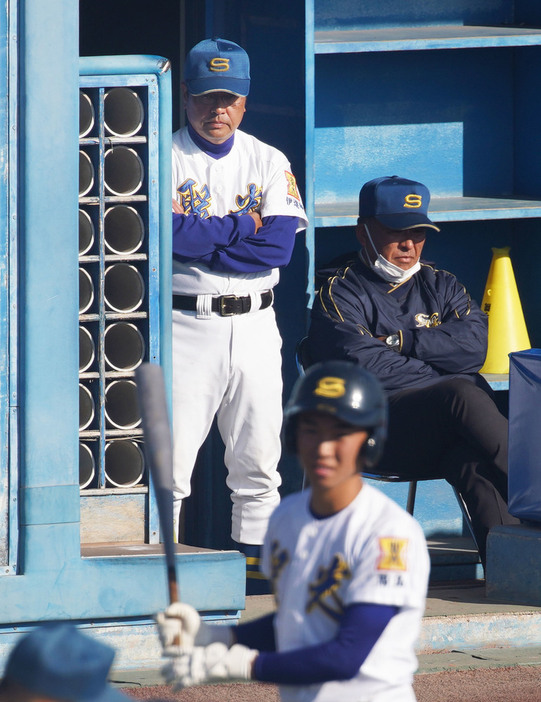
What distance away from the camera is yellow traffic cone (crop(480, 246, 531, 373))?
532cm

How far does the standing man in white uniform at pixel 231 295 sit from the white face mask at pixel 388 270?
33 centimetres

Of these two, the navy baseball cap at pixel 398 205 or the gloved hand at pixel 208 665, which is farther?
the navy baseball cap at pixel 398 205

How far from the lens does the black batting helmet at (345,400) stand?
2246 millimetres

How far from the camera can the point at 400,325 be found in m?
4.69

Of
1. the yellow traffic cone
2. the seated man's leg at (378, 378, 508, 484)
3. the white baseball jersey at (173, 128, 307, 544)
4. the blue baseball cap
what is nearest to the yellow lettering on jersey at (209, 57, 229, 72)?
the white baseball jersey at (173, 128, 307, 544)

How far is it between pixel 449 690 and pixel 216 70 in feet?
7.03

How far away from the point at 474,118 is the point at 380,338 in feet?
4.59

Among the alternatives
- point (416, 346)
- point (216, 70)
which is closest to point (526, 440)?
point (416, 346)

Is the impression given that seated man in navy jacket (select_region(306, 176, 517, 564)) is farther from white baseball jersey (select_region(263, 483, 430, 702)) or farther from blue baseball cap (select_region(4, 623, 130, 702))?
blue baseball cap (select_region(4, 623, 130, 702))

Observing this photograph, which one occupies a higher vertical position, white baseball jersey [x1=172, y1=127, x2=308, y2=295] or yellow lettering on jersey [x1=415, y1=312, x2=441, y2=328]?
white baseball jersey [x1=172, y1=127, x2=308, y2=295]

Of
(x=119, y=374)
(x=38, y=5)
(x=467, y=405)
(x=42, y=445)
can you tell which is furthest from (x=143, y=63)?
(x=467, y=405)

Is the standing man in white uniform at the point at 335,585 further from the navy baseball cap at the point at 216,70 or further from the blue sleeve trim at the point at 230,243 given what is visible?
the navy baseball cap at the point at 216,70

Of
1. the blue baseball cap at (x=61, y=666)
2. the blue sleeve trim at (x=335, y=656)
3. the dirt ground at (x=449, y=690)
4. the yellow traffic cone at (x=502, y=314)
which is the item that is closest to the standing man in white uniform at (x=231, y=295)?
the dirt ground at (x=449, y=690)

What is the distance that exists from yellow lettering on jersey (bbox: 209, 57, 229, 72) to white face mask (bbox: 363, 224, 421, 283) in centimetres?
79
